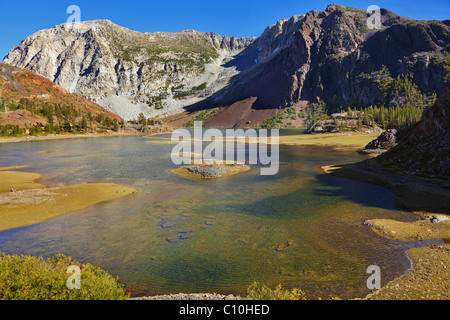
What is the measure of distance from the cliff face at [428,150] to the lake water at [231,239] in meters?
7.19

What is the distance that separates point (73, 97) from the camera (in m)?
186

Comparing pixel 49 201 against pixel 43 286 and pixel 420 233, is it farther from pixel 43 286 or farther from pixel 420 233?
pixel 420 233

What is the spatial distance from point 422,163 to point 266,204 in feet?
80.2

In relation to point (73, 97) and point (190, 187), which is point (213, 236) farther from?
point (73, 97)

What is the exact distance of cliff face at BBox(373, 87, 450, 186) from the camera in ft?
104

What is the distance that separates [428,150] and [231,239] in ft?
110

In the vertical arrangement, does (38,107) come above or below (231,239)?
above

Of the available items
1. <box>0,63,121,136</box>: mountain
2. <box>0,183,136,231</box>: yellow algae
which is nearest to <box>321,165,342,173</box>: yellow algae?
<box>0,183,136,231</box>: yellow algae

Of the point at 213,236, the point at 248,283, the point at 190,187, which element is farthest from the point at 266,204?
the point at 248,283

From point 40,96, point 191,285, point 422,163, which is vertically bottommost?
point 191,285

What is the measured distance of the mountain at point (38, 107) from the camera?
126562 millimetres

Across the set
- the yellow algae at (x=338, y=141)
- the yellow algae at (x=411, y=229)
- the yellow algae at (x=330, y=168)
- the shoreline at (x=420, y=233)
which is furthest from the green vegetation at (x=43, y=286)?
the yellow algae at (x=338, y=141)

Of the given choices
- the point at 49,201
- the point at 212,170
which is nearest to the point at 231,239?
the point at 49,201

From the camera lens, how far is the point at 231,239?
733 inches
